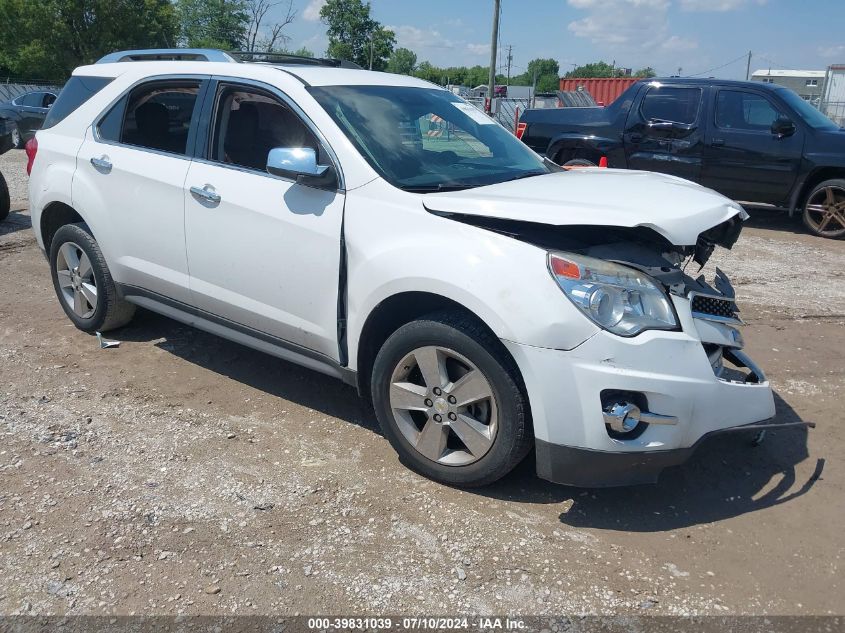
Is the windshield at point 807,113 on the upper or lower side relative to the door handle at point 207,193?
upper

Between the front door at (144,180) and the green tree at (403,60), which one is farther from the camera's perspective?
the green tree at (403,60)

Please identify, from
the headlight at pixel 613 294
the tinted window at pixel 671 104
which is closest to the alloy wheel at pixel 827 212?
the tinted window at pixel 671 104

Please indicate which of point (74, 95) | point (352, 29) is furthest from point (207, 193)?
point (352, 29)

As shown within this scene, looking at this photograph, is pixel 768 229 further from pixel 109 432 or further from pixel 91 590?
pixel 91 590

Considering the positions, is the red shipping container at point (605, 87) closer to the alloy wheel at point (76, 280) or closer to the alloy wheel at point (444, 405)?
the alloy wheel at point (76, 280)

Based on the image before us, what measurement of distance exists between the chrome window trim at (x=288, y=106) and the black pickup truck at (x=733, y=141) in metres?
7.27

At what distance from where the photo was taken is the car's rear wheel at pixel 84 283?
4801 mm

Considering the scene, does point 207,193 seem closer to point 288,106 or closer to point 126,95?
point 288,106

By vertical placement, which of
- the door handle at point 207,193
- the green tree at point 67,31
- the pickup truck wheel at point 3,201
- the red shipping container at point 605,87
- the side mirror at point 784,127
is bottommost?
the pickup truck wheel at point 3,201

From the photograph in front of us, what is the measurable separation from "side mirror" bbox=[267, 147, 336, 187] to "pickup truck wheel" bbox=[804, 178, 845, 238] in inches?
318

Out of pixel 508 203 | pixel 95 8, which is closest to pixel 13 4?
pixel 95 8

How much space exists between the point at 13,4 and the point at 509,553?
5196 centimetres

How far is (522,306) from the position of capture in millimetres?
2885

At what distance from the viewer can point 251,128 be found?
4035 millimetres
